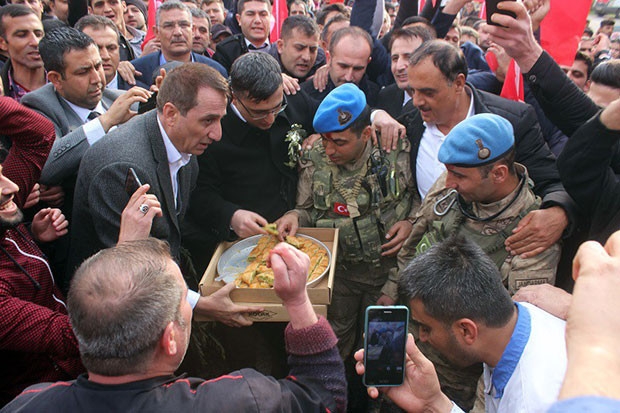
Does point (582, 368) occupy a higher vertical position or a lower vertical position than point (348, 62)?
higher

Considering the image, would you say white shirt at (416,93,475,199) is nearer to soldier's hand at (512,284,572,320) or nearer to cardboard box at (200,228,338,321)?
cardboard box at (200,228,338,321)

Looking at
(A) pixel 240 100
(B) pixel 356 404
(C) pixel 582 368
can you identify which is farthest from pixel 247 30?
(C) pixel 582 368

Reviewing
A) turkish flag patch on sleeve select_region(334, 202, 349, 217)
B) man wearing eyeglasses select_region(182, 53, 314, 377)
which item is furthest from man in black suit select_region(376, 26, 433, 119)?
turkish flag patch on sleeve select_region(334, 202, 349, 217)

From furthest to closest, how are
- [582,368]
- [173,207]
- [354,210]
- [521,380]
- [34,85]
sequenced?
1. [34,85]
2. [354,210]
3. [173,207]
4. [521,380]
5. [582,368]

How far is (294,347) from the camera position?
2055 mm

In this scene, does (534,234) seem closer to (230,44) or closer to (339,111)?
(339,111)

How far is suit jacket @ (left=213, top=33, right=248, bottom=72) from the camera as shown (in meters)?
7.30

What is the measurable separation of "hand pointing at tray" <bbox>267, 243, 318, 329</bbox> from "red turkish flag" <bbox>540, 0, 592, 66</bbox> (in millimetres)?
4369

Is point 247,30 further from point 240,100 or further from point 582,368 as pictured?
point 582,368

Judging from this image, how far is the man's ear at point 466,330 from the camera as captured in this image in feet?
7.20

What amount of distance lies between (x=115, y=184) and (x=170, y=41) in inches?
150

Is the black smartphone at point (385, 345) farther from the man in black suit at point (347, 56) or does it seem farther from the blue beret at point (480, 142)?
the man in black suit at point (347, 56)

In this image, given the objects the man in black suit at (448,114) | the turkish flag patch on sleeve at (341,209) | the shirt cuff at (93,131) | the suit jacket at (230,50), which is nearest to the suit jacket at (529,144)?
the man in black suit at (448,114)

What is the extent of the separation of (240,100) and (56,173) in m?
1.56
